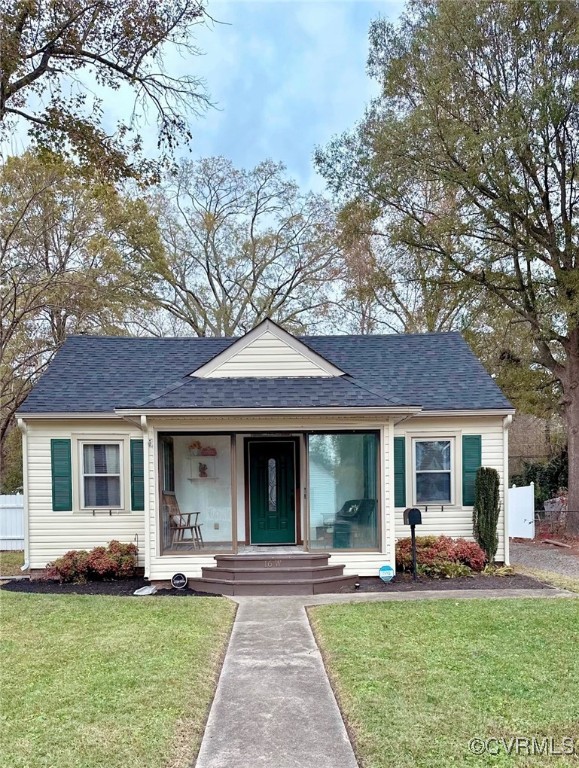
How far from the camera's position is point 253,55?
10492 millimetres

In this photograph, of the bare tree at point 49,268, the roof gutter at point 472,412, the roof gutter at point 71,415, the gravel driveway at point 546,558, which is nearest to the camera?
the roof gutter at point 71,415

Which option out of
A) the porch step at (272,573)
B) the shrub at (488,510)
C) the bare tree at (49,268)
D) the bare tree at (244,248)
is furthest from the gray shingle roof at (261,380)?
the bare tree at (244,248)

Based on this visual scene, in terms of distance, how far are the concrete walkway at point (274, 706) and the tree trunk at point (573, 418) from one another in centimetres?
1085

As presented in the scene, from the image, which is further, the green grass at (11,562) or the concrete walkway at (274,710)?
the green grass at (11,562)

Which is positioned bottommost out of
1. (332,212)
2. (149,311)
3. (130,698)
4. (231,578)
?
(231,578)

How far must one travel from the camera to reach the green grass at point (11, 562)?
10.4 meters

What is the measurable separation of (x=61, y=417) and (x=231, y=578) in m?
4.11

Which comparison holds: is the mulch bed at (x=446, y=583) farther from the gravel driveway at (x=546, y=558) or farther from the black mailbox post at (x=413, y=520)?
→ the gravel driveway at (x=546, y=558)

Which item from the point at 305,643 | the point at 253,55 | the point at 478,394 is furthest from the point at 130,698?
the point at 253,55

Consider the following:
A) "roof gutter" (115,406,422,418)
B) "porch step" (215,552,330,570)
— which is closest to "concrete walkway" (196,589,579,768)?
"porch step" (215,552,330,570)

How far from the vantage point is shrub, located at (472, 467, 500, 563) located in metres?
9.96

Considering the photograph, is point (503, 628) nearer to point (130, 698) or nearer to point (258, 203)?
point (130, 698)

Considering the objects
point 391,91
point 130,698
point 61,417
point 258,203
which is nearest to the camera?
point 130,698

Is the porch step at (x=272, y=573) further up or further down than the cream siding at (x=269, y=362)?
further down
